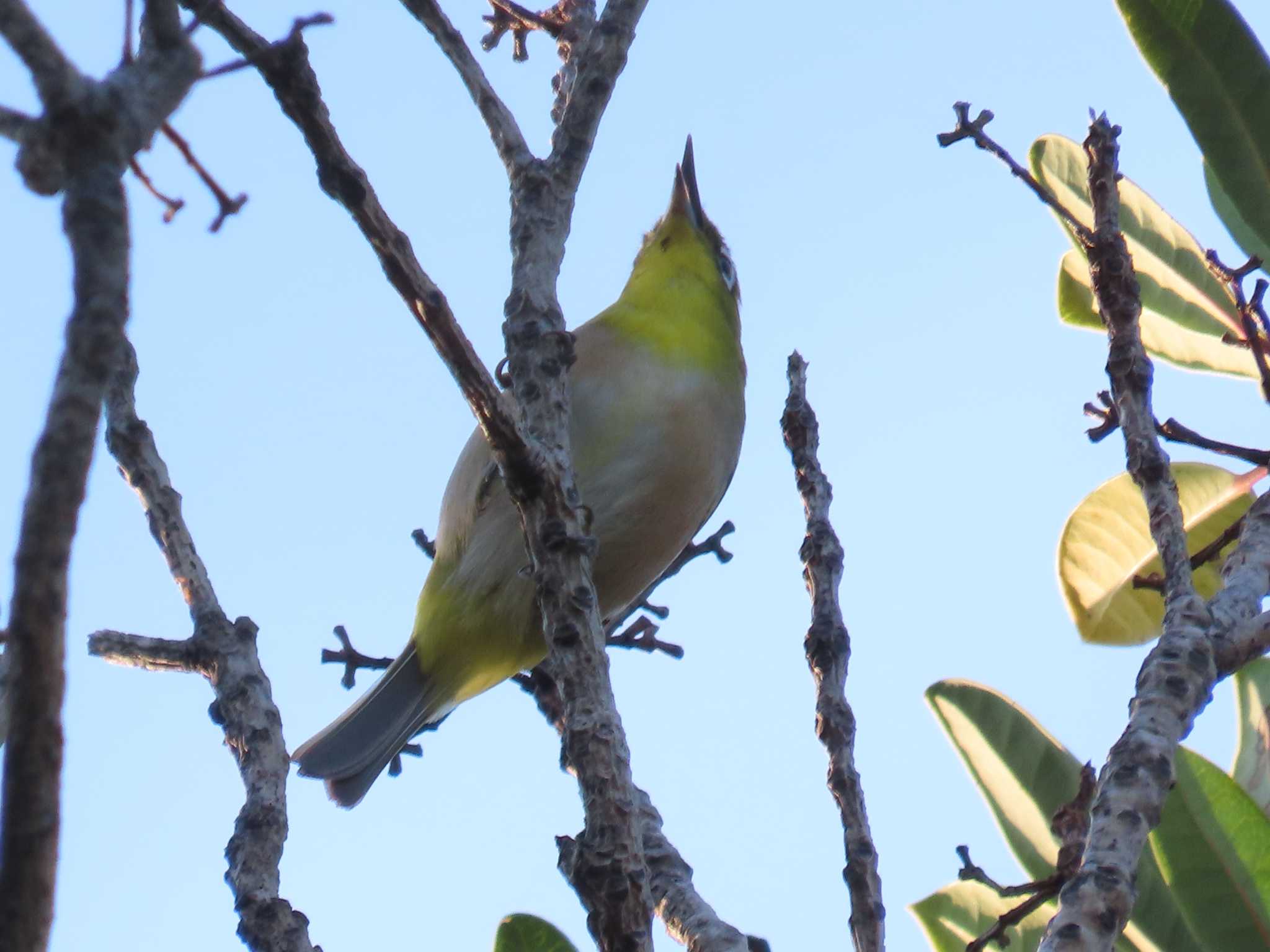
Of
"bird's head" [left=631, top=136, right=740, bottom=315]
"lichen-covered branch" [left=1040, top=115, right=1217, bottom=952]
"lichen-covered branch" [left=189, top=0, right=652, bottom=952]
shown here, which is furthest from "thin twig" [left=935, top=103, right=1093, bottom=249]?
"bird's head" [left=631, top=136, right=740, bottom=315]

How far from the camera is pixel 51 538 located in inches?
38.9

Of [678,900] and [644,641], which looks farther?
[644,641]

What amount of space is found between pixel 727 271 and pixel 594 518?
1.41 m

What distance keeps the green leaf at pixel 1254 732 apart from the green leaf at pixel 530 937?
4.39ft

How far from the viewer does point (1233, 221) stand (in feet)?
11.1

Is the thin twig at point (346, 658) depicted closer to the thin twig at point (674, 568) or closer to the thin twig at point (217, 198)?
the thin twig at point (674, 568)

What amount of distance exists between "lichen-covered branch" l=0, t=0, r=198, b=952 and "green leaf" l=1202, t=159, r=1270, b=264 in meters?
2.65

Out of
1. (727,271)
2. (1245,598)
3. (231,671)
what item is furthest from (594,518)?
(1245,598)

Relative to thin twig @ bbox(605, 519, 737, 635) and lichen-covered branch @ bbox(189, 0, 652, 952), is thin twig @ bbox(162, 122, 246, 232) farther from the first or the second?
thin twig @ bbox(605, 519, 737, 635)

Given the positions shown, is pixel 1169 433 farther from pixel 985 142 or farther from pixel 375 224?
pixel 375 224

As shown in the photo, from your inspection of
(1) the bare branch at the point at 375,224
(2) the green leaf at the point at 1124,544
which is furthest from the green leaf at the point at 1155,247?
(1) the bare branch at the point at 375,224

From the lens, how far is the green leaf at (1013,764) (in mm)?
2877

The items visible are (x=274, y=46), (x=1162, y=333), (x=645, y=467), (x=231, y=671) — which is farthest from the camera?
(x=645, y=467)

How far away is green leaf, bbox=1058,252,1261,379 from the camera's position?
3521 mm
